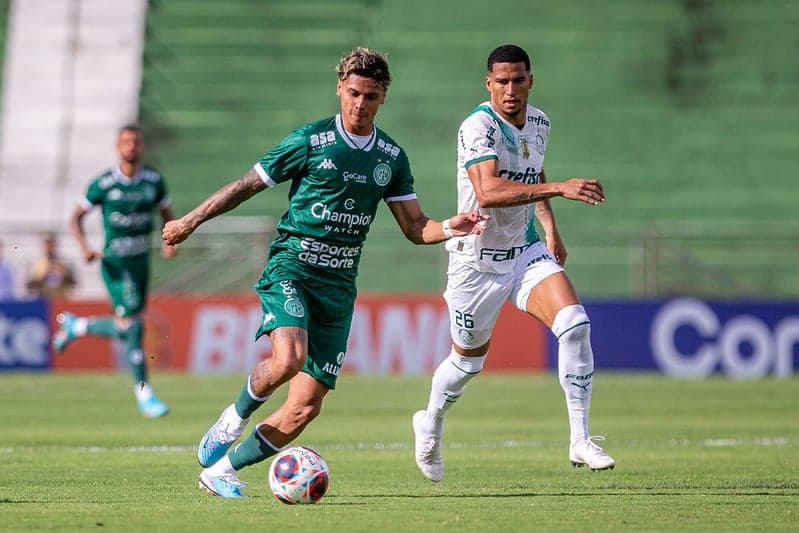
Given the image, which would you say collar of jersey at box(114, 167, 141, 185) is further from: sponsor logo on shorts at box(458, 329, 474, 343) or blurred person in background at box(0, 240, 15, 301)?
blurred person in background at box(0, 240, 15, 301)

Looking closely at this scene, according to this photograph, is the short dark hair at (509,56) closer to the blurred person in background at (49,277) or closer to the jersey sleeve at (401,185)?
the jersey sleeve at (401,185)

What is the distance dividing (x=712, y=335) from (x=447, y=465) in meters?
11.1

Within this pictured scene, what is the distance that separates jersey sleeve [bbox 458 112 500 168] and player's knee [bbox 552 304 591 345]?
1046 mm

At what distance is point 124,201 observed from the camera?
14938 millimetres

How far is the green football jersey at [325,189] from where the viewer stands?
26.1 ft

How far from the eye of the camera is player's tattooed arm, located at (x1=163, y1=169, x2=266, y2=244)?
7.66 metres

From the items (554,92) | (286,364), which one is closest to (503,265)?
(286,364)

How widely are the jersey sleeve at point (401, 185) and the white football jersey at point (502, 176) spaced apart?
58cm

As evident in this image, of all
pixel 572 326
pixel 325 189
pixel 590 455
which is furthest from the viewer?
pixel 572 326

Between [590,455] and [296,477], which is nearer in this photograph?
[296,477]

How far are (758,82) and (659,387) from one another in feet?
33.3

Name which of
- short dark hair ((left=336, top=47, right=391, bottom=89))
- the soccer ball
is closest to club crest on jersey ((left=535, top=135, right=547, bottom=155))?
short dark hair ((left=336, top=47, right=391, bottom=89))

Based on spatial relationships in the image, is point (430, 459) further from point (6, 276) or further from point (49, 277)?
point (6, 276)

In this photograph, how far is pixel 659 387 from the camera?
Answer: 1850cm
